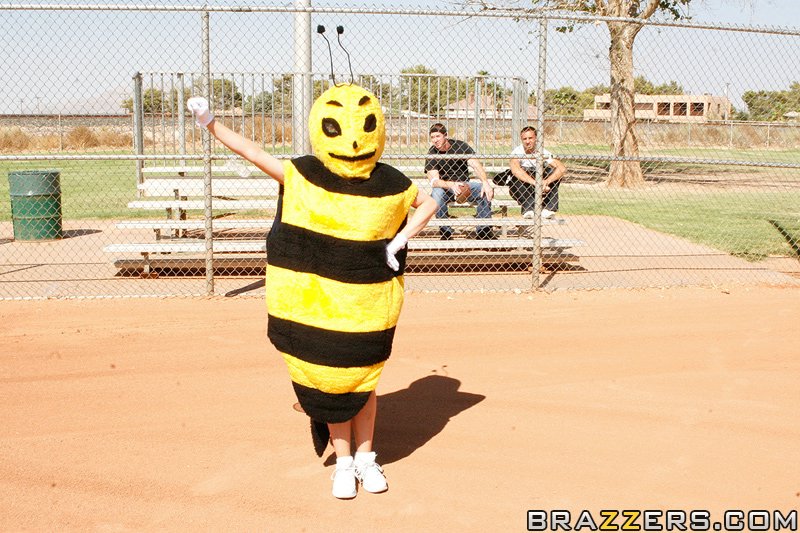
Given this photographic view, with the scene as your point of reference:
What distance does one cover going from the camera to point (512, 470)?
4.30 m

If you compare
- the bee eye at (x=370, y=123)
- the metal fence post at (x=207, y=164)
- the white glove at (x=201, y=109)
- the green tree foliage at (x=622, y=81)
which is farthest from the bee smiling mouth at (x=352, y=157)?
the green tree foliage at (x=622, y=81)

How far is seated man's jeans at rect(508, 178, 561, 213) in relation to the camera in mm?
9844

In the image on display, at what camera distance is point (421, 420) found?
5.03m

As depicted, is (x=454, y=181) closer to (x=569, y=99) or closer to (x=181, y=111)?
(x=181, y=111)

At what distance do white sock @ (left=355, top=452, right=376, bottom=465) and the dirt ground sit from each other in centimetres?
17

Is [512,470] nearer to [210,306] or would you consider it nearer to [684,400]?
[684,400]

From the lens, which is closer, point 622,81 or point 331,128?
point 331,128

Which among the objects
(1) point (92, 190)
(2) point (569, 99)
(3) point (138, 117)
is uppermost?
(2) point (569, 99)

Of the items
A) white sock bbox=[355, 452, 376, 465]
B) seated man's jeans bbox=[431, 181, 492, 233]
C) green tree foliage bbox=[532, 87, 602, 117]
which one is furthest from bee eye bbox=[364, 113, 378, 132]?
green tree foliage bbox=[532, 87, 602, 117]

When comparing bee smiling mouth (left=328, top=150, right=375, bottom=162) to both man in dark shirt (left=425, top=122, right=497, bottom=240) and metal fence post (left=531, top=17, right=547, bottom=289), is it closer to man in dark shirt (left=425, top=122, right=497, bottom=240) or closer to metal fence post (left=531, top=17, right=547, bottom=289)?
metal fence post (left=531, top=17, right=547, bottom=289)

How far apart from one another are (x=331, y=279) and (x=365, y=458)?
0.90 meters

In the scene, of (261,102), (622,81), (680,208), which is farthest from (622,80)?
(261,102)

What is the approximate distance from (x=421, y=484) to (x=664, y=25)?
573 centimetres

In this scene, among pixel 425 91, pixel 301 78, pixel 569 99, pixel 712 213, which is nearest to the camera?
pixel 301 78
